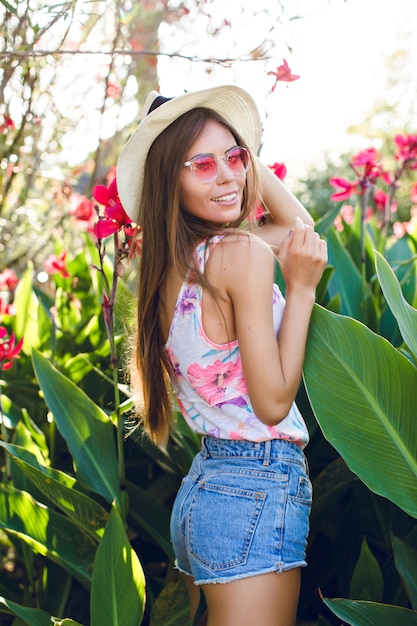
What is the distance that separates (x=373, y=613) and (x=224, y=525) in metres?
0.33

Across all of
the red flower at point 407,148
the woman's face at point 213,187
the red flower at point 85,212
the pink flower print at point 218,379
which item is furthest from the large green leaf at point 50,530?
the red flower at point 407,148

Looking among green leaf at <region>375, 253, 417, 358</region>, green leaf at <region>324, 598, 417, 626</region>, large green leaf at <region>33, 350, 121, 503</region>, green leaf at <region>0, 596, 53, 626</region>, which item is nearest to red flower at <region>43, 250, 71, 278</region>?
large green leaf at <region>33, 350, 121, 503</region>

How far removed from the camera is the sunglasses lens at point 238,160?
169cm

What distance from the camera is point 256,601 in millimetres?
1484

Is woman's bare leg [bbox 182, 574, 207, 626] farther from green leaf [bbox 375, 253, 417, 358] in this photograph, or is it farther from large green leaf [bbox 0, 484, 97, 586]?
green leaf [bbox 375, 253, 417, 358]

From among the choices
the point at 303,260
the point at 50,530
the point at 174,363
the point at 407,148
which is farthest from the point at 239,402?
the point at 407,148

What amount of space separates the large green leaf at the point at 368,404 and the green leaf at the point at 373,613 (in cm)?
19

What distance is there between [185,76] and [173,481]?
2046 mm

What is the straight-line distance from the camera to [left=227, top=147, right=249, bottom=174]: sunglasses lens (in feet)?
5.55

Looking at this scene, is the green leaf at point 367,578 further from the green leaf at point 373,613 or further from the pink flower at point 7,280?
the pink flower at point 7,280

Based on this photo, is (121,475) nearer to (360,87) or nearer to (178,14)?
(178,14)

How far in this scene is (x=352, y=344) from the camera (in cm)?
152

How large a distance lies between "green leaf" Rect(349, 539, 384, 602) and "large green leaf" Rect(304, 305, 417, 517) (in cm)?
33

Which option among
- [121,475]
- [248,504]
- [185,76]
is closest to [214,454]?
[248,504]
